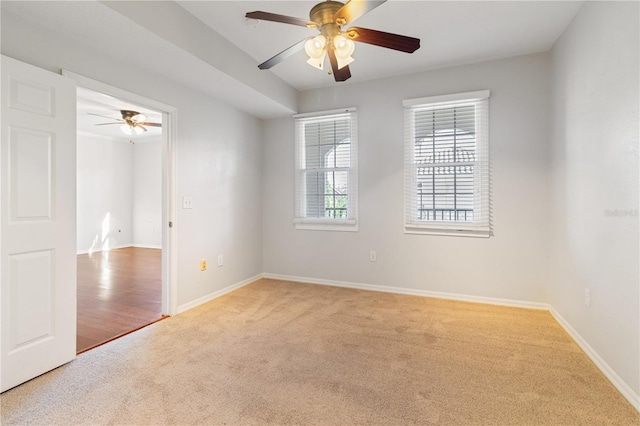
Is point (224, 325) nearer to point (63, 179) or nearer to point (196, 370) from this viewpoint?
point (196, 370)

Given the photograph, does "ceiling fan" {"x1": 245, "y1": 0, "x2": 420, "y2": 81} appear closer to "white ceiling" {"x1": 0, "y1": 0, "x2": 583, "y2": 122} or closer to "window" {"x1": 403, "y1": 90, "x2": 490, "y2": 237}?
"white ceiling" {"x1": 0, "y1": 0, "x2": 583, "y2": 122}

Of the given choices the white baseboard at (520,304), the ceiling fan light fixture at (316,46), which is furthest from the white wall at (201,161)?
the ceiling fan light fixture at (316,46)

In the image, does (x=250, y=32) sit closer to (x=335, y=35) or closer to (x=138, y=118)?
(x=335, y=35)

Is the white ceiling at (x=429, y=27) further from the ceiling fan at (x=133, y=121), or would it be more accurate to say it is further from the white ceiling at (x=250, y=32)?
the ceiling fan at (x=133, y=121)

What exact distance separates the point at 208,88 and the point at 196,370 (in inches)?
105

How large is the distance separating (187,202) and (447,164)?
289 cm

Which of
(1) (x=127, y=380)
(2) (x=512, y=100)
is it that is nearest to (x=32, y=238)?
(1) (x=127, y=380)

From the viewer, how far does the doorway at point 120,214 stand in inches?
116

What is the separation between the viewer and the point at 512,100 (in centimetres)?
324

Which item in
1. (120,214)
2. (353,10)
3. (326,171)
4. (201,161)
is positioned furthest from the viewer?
(120,214)

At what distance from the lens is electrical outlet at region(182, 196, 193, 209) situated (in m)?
3.20

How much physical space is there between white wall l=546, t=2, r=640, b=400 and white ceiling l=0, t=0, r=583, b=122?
0.48 meters

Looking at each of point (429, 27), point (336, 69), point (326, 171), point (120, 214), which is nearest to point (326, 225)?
point (326, 171)

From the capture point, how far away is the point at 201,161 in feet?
11.2
